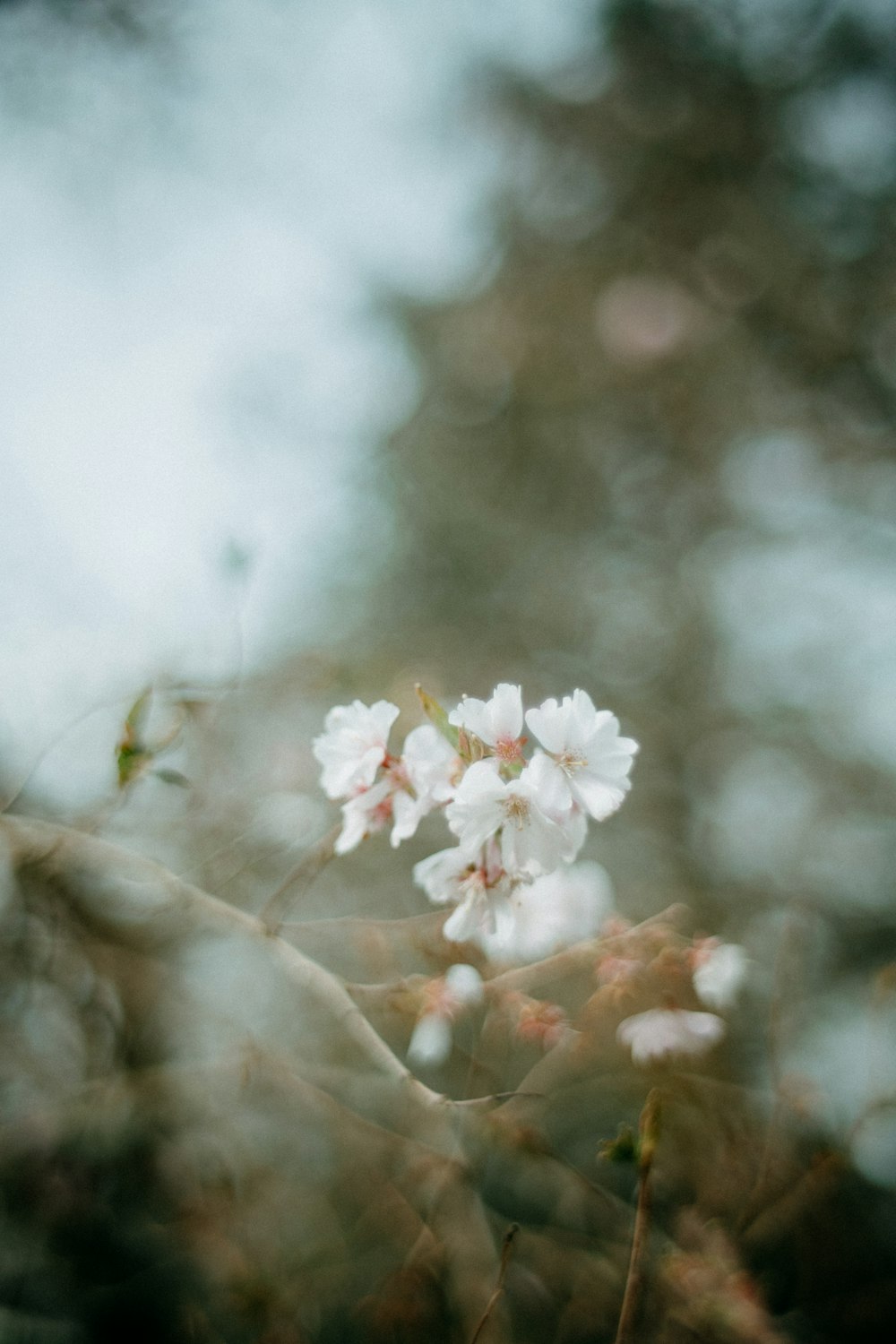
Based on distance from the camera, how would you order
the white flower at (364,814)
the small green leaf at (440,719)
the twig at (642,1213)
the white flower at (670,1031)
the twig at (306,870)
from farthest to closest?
1. the white flower at (670,1031)
2. the twig at (306,870)
3. the white flower at (364,814)
4. the small green leaf at (440,719)
5. the twig at (642,1213)

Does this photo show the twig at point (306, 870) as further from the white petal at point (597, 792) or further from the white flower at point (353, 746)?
the white petal at point (597, 792)

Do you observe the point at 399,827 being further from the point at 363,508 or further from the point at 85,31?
the point at 85,31

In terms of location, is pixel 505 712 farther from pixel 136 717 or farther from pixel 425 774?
pixel 136 717

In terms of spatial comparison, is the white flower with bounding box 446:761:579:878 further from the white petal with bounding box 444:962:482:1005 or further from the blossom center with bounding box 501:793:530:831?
the white petal with bounding box 444:962:482:1005

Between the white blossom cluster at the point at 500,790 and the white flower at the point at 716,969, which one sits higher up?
the white blossom cluster at the point at 500,790

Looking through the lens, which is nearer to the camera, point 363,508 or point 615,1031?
point 615,1031

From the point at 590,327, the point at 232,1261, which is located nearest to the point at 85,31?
the point at 590,327

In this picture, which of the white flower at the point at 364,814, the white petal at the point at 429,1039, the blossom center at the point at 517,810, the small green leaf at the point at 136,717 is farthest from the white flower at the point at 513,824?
the white petal at the point at 429,1039

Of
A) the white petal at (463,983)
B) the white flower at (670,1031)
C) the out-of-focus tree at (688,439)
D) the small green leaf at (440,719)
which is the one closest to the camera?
the small green leaf at (440,719)
